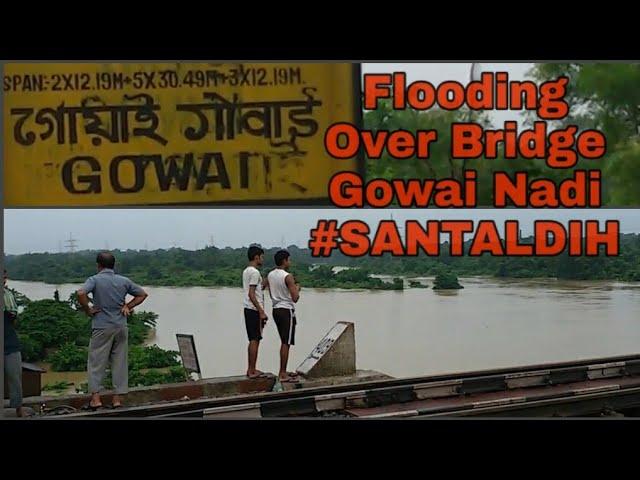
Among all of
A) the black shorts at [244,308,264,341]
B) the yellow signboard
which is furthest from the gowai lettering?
the black shorts at [244,308,264,341]

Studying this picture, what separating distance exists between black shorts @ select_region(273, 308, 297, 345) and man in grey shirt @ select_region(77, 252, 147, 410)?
1.07m

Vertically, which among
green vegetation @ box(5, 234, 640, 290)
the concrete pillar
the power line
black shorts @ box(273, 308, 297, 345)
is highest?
the power line

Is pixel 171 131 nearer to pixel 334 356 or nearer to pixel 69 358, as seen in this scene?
pixel 69 358

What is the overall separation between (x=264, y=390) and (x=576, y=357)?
261 centimetres

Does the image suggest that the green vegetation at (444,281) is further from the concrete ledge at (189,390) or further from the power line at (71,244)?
the power line at (71,244)

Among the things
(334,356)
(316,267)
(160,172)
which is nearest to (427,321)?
(334,356)

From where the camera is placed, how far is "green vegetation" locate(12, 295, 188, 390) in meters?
7.15

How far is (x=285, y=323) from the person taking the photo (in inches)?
288

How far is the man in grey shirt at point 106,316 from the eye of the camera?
7.14 meters

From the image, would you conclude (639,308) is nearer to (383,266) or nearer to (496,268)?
(496,268)

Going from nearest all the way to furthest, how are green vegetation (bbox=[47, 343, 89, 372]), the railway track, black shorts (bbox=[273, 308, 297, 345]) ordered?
the railway track → green vegetation (bbox=[47, 343, 89, 372]) → black shorts (bbox=[273, 308, 297, 345])

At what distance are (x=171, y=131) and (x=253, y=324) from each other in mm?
1673

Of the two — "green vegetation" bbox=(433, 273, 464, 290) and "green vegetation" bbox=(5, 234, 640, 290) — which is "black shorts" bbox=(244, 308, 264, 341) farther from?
"green vegetation" bbox=(433, 273, 464, 290)
